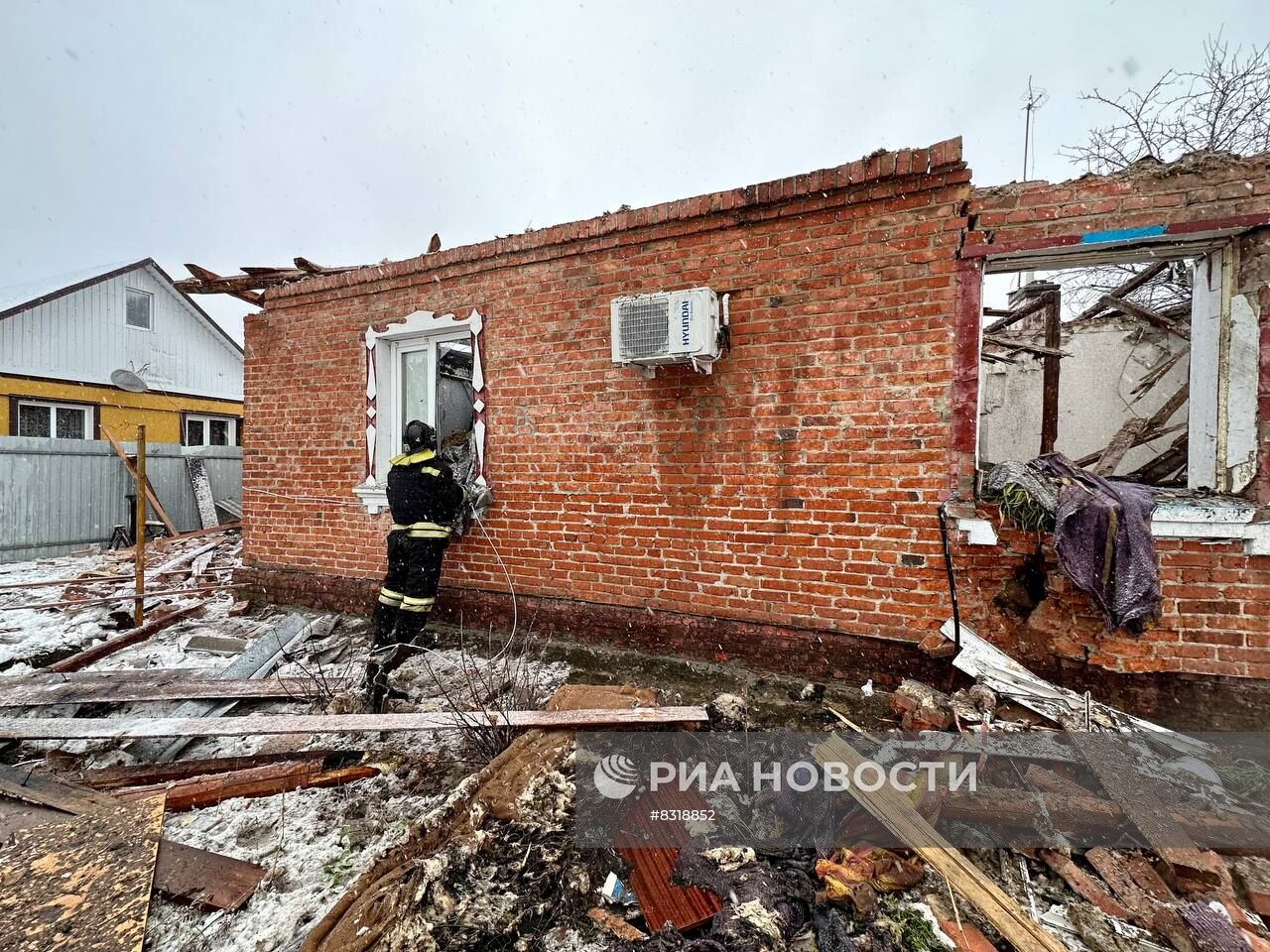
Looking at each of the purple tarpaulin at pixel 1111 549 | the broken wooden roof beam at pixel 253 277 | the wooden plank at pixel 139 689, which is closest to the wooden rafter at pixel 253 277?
the broken wooden roof beam at pixel 253 277

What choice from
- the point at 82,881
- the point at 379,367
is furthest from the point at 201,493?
the point at 82,881

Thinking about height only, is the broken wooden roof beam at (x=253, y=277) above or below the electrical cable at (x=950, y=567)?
above

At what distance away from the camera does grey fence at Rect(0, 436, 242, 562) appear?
952 cm

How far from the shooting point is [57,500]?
32.9 feet

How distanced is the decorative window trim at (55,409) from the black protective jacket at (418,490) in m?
13.1

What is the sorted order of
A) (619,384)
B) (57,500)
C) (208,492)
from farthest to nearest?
(208,492) < (57,500) < (619,384)

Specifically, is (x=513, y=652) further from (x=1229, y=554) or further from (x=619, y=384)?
(x=1229, y=554)

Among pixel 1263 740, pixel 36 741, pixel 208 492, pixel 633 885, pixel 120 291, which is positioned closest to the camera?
pixel 633 885

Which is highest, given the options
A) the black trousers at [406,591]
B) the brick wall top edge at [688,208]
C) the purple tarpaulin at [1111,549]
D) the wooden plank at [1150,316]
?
the brick wall top edge at [688,208]

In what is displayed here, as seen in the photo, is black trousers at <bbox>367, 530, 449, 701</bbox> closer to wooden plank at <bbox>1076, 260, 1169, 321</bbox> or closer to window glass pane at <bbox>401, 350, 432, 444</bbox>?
window glass pane at <bbox>401, 350, 432, 444</bbox>

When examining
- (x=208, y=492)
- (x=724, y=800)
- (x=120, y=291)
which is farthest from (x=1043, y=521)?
(x=120, y=291)

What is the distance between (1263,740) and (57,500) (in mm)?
16093

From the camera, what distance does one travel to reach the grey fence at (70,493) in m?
9.52

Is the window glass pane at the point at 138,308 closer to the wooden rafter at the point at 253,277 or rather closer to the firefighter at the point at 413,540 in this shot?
the wooden rafter at the point at 253,277
